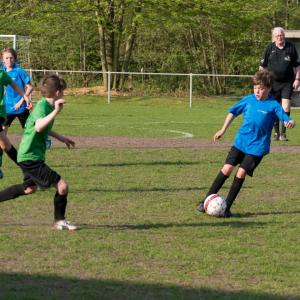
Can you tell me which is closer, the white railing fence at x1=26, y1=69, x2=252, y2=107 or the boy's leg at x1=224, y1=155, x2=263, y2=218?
the boy's leg at x1=224, y1=155, x2=263, y2=218

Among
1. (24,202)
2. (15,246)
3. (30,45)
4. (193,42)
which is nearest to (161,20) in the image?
(193,42)

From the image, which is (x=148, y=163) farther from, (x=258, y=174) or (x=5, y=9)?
(x=5, y=9)

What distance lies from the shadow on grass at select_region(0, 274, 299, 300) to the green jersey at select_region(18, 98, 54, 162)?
1875 mm

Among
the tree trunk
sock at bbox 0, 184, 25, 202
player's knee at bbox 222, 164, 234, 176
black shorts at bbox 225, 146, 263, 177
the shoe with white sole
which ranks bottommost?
the tree trunk

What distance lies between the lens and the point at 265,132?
863 cm

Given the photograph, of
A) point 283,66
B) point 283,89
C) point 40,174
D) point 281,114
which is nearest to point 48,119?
point 40,174

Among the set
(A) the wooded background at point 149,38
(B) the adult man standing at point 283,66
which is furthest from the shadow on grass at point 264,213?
(A) the wooded background at point 149,38

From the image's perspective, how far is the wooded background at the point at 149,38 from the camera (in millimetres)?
36594

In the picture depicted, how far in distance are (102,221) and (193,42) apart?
3316cm

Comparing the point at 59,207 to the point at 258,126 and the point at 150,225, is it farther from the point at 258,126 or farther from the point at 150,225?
the point at 258,126

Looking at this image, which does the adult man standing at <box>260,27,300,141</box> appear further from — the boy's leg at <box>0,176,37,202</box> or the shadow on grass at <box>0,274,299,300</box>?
the shadow on grass at <box>0,274,299,300</box>

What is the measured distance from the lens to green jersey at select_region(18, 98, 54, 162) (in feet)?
24.8

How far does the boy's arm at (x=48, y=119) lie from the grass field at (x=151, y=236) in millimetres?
983

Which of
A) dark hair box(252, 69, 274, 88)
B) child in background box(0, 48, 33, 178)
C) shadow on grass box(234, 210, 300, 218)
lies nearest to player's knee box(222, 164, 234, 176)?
shadow on grass box(234, 210, 300, 218)
